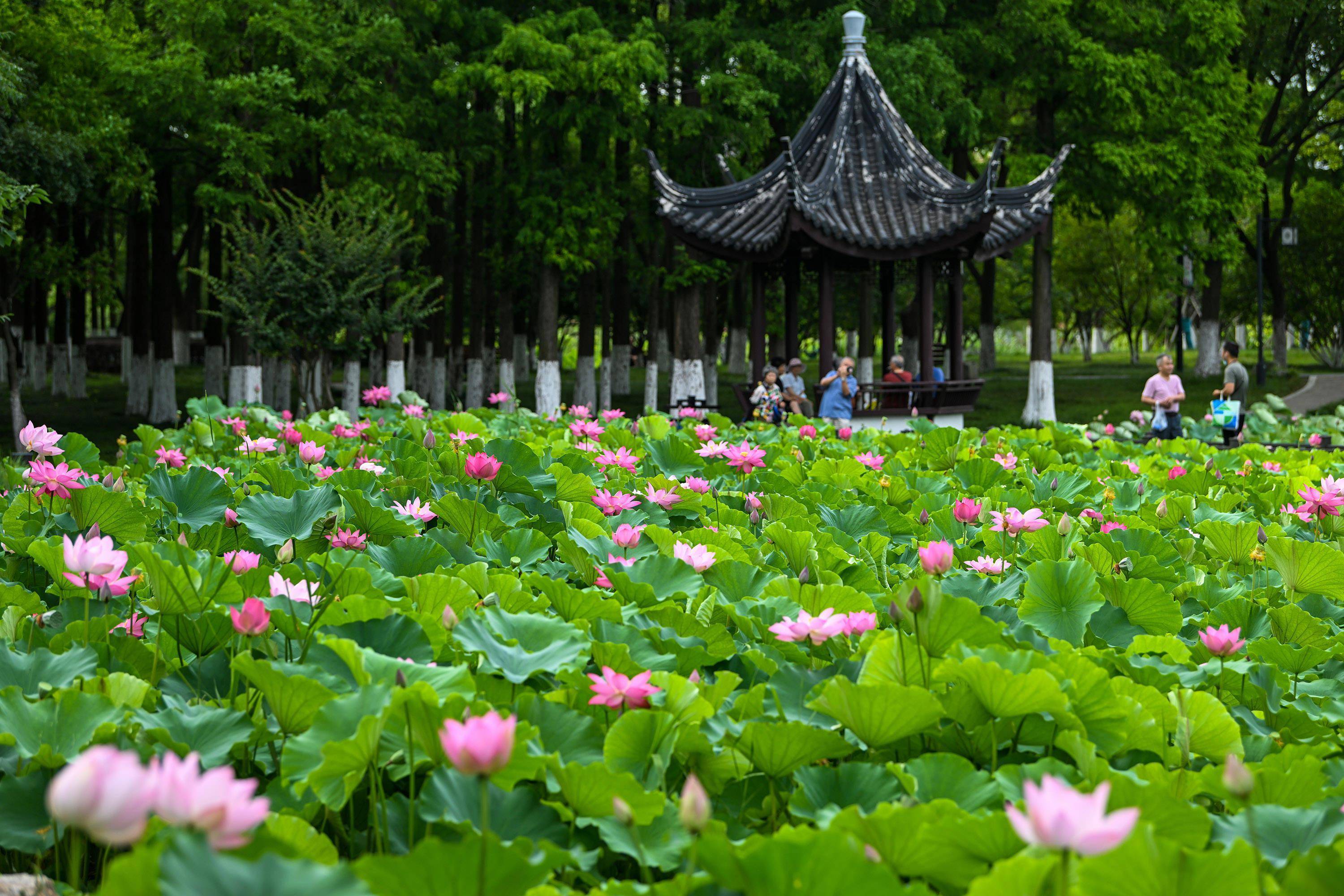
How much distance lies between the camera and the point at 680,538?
308cm

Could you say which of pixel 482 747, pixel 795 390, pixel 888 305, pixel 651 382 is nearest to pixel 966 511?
pixel 482 747

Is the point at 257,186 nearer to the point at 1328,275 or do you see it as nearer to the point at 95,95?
the point at 95,95

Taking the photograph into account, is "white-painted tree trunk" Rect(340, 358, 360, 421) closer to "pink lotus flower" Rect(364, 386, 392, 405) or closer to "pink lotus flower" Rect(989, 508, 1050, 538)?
"pink lotus flower" Rect(364, 386, 392, 405)

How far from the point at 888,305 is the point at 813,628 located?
20.5m

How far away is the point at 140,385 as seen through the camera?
24.9 metres

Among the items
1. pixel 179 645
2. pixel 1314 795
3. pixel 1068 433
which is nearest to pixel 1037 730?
pixel 1314 795

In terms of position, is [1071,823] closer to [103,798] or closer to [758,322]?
[103,798]

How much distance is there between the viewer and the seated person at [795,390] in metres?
14.6

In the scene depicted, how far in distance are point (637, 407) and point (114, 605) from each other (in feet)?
88.7

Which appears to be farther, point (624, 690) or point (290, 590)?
point (290, 590)

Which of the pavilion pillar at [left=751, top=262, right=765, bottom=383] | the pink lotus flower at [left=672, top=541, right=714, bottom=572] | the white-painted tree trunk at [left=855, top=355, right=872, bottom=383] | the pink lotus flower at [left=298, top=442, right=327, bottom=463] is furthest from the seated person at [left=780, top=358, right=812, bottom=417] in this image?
the pink lotus flower at [left=672, top=541, right=714, bottom=572]

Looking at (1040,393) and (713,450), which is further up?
(1040,393)

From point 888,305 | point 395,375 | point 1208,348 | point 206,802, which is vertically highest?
point 888,305

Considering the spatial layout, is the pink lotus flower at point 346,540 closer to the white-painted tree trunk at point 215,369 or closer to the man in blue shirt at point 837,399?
the man in blue shirt at point 837,399
